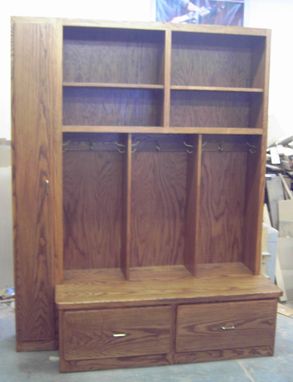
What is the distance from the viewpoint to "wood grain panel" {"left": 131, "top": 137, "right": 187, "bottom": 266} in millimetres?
3238

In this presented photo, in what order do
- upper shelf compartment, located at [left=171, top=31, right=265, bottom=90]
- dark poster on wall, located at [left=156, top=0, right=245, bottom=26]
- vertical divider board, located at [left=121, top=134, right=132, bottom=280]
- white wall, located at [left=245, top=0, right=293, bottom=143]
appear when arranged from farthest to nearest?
white wall, located at [left=245, top=0, right=293, bottom=143], dark poster on wall, located at [left=156, top=0, right=245, bottom=26], upper shelf compartment, located at [left=171, top=31, right=265, bottom=90], vertical divider board, located at [left=121, top=134, right=132, bottom=280]

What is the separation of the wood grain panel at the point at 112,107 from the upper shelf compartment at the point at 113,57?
0.23 ft

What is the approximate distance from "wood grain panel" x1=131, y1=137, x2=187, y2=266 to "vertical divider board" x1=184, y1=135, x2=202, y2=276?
0.21 ft

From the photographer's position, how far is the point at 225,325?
292cm

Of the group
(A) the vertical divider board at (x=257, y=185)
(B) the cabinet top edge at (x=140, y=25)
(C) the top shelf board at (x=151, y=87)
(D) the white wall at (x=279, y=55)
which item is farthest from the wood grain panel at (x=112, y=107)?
(D) the white wall at (x=279, y=55)

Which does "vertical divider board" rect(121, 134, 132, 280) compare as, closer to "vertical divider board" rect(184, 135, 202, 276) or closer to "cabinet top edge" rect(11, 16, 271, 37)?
"vertical divider board" rect(184, 135, 202, 276)

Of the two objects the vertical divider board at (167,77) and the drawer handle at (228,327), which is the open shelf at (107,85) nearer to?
the vertical divider board at (167,77)

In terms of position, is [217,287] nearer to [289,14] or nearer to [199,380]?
[199,380]

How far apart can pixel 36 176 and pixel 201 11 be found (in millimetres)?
2345

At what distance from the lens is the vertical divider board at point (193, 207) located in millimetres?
3074

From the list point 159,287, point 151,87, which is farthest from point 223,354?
point 151,87

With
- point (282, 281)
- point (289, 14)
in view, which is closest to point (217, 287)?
point (282, 281)

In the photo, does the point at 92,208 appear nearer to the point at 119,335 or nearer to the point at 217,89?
the point at 119,335

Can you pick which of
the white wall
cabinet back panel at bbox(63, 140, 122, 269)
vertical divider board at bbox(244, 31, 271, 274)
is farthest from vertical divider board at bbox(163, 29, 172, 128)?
the white wall
